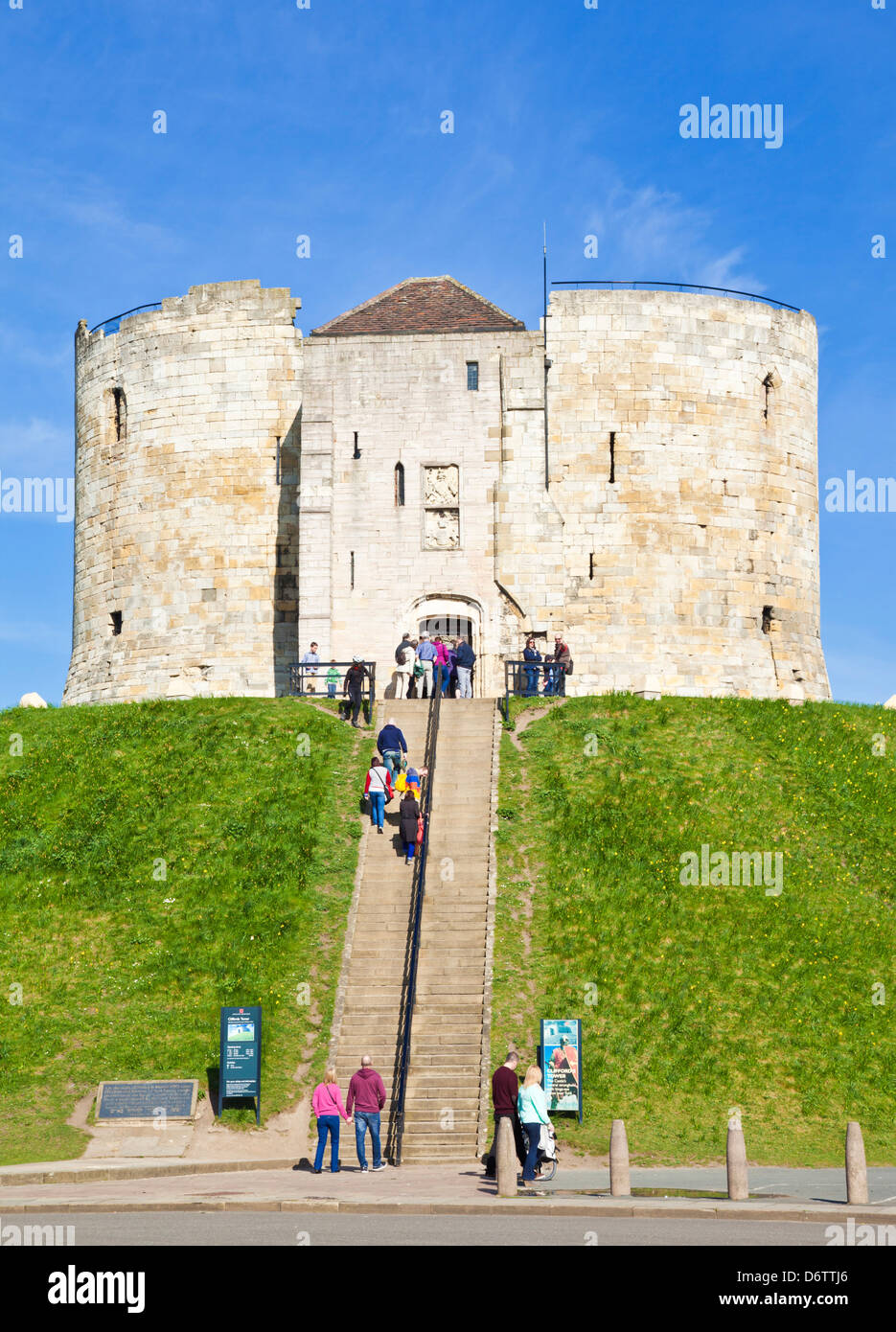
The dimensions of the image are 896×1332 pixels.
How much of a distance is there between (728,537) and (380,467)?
9.16 metres

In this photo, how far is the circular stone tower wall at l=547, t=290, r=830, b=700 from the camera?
41.8 metres

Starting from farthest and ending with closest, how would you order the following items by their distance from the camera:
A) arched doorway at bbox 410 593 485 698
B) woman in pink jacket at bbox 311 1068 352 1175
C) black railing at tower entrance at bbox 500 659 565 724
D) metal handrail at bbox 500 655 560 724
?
arched doorway at bbox 410 593 485 698 → black railing at tower entrance at bbox 500 659 565 724 → metal handrail at bbox 500 655 560 724 → woman in pink jacket at bbox 311 1068 352 1175

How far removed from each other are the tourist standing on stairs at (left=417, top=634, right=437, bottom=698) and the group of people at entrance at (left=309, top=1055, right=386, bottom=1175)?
56.0 ft

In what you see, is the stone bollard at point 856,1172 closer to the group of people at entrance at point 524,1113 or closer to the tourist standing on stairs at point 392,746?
the group of people at entrance at point 524,1113

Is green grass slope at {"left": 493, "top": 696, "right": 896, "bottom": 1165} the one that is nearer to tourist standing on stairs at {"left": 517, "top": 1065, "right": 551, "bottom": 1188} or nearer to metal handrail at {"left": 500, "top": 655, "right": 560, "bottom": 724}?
metal handrail at {"left": 500, "top": 655, "right": 560, "bottom": 724}

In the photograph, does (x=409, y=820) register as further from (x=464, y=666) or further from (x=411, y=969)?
(x=464, y=666)

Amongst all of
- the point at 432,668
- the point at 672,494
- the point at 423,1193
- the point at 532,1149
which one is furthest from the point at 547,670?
the point at 423,1193

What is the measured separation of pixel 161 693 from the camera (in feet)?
143

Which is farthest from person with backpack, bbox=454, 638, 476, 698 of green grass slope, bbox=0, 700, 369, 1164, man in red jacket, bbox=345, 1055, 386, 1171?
man in red jacket, bbox=345, 1055, 386, 1171

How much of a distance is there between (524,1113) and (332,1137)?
276 centimetres

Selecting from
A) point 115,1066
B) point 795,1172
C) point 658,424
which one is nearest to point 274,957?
point 115,1066

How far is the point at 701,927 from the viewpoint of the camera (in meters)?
27.5

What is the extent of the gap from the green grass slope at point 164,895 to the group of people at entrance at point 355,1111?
2.45 metres
